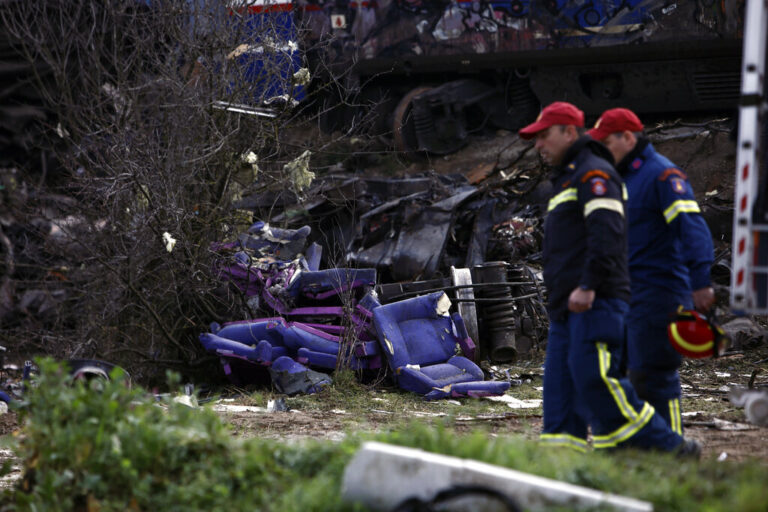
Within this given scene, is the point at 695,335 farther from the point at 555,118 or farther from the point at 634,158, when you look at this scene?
the point at 555,118

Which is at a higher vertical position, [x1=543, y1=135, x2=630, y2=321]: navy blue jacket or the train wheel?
the train wheel

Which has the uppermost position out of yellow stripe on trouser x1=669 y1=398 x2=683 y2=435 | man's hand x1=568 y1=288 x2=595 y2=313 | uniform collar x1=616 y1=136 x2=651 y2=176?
uniform collar x1=616 y1=136 x2=651 y2=176

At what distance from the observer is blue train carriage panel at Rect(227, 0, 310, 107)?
10.9m

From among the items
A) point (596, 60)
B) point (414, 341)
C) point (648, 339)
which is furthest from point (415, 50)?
point (648, 339)

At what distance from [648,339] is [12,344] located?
9354 mm

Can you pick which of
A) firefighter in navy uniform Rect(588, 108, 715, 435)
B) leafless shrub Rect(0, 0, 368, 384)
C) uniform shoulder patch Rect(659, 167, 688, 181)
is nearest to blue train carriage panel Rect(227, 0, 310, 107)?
leafless shrub Rect(0, 0, 368, 384)

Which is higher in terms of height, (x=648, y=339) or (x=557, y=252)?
(x=557, y=252)

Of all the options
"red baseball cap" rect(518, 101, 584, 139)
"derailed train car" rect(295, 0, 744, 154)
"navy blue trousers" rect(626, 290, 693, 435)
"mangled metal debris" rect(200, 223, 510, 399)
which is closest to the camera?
"red baseball cap" rect(518, 101, 584, 139)

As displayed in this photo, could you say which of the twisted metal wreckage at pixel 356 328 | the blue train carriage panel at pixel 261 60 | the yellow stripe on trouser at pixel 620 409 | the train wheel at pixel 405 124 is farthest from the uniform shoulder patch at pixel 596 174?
the train wheel at pixel 405 124

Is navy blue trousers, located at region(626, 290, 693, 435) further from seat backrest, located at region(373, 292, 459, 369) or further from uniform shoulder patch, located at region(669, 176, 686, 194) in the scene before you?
seat backrest, located at region(373, 292, 459, 369)

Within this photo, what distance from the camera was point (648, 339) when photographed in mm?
5000

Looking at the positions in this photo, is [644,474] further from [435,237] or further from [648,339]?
[435,237]

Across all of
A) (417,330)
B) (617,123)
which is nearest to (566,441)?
(617,123)

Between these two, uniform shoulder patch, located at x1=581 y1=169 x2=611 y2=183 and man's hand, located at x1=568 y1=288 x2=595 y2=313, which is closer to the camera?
man's hand, located at x1=568 y1=288 x2=595 y2=313
